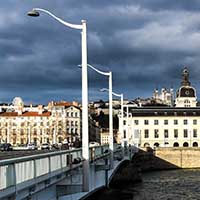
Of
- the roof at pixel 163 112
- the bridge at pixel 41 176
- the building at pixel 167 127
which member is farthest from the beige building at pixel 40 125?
the bridge at pixel 41 176

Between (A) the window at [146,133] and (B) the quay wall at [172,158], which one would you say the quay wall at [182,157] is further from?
(A) the window at [146,133]

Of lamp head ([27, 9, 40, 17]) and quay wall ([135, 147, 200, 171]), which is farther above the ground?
lamp head ([27, 9, 40, 17])

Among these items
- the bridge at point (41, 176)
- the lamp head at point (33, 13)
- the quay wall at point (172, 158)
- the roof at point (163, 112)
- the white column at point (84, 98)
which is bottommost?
the quay wall at point (172, 158)

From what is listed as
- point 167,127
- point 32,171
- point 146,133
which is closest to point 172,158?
point 146,133

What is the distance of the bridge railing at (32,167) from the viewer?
1598cm

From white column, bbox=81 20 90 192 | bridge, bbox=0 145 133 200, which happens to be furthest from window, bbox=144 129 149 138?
white column, bbox=81 20 90 192

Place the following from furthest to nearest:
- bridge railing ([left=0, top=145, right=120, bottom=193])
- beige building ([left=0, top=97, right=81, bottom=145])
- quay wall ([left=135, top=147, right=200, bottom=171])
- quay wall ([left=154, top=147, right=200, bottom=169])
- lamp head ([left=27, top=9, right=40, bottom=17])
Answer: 1. beige building ([left=0, top=97, right=81, bottom=145])
2. quay wall ([left=154, top=147, right=200, bottom=169])
3. quay wall ([left=135, top=147, right=200, bottom=171])
4. lamp head ([left=27, top=9, right=40, bottom=17])
5. bridge railing ([left=0, top=145, right=120, bottom=193])

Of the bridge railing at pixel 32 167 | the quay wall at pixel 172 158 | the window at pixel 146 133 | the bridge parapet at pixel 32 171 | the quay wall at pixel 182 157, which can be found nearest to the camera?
the bridge parapet at pixel 32 171

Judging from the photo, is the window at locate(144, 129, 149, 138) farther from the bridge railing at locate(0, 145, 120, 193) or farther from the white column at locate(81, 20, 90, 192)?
the white column at locate(81, 20, 90, 192)

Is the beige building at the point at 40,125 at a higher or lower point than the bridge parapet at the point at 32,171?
higher

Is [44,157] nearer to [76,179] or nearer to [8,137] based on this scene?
[76,179]

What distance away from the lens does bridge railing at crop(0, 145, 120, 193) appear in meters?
16.0

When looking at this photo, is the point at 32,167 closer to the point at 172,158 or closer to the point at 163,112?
the point at 172,158

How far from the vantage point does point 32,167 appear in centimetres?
1917
